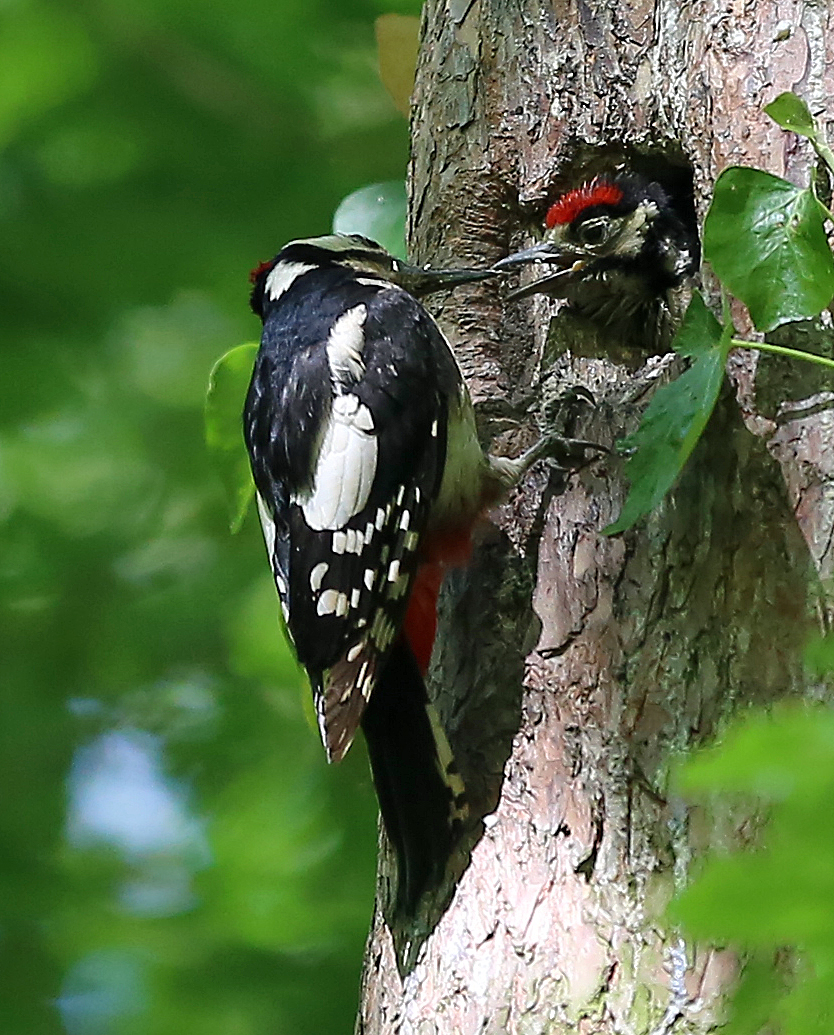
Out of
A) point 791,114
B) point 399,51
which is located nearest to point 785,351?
point 791,114

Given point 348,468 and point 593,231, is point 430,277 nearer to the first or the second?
point 593,231

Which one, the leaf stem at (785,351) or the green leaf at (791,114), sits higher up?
A: the green leaf at (791,114)

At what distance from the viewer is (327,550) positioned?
70.1 inches

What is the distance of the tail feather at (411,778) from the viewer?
168 centimetres

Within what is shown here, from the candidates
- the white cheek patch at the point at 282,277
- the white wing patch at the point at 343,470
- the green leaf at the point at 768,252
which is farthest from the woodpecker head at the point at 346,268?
the green leaf at the point at 768,252

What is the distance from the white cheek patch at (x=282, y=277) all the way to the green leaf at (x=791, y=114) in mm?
951

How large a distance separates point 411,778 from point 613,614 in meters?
0.32

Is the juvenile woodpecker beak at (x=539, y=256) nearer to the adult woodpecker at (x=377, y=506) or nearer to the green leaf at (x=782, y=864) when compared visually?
the adult woodpecker at (x=377, y=506)

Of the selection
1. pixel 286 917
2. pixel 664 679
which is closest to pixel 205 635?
pixel 286 917

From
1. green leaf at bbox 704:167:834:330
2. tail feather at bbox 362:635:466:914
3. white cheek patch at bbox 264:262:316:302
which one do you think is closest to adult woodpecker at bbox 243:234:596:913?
tail feather at bbox 362:635:466:914

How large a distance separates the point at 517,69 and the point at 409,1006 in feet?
4.30

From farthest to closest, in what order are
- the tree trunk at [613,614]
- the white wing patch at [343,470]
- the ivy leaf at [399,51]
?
the ivy leaf at [399,51] < the white wing patch at [343,470] < the tree trunk at [613,614]

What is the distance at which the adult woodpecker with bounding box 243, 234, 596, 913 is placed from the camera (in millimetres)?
1689

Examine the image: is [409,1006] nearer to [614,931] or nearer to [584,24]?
[614,931]
